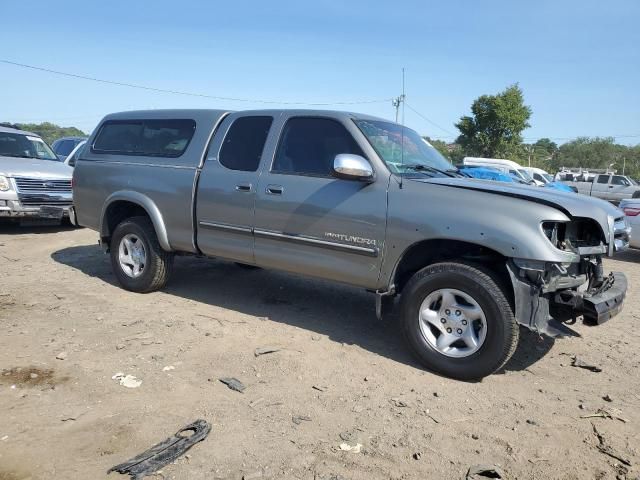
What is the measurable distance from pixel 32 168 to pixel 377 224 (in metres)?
7.92

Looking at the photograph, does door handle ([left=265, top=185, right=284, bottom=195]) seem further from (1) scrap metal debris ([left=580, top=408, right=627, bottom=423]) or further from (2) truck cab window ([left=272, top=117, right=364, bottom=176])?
(1) scrap metal debris ([left=580, top=408, right=627, bottom=423])

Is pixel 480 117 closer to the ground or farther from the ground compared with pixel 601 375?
farther from the ground

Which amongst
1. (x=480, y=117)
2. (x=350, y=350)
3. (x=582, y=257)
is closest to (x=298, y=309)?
(x=350, y=350)

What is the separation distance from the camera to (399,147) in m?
4.84

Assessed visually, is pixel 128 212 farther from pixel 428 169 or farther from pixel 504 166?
pixel 504 166

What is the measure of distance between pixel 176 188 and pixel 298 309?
1.77 m

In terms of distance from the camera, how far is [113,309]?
214 inches

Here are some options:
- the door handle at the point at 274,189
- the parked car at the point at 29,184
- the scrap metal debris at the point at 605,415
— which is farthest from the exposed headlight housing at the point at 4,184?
the scrap metal debris at the point at 605,415

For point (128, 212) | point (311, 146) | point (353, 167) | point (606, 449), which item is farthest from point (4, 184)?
point (606, 449)

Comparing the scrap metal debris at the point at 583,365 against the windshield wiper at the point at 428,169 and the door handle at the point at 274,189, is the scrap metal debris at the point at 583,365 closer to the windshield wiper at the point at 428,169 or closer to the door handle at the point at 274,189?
the windshield wiper at the point at 428,169

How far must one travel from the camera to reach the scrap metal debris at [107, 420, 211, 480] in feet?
9.15

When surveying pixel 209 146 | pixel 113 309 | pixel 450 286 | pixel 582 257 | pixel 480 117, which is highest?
pixel 480 117

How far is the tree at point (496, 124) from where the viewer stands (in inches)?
1559

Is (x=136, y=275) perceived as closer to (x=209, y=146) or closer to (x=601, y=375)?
(x=209, y=146)
